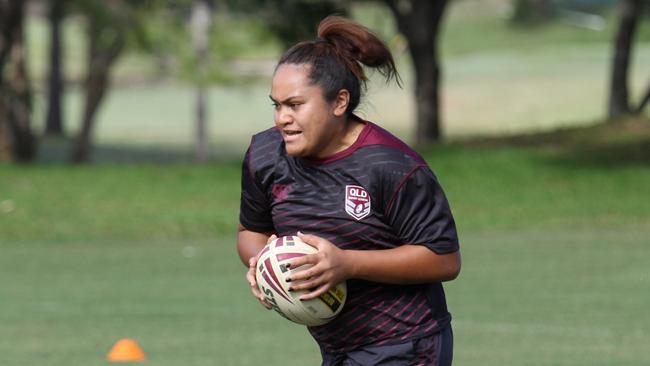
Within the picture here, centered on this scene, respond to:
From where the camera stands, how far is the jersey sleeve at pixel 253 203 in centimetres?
536

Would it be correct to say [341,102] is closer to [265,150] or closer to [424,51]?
[265,150]

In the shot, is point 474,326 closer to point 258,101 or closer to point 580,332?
point 580,332

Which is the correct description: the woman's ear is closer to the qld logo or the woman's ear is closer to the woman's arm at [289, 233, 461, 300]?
the qld logo

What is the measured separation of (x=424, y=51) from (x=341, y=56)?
2248 cm

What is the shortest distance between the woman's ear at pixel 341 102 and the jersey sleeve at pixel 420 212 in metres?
0.32

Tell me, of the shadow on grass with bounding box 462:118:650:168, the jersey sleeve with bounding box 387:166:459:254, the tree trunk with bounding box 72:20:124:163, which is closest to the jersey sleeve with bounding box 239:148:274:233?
the jersey sleeve with bounding box 387:166:459:254

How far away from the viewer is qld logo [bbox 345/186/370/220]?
5.09 m

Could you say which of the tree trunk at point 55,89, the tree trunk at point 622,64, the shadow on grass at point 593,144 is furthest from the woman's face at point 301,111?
the tree trunk at point 55,89

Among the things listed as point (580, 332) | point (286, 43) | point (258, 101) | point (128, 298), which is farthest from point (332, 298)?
point (258, 101)

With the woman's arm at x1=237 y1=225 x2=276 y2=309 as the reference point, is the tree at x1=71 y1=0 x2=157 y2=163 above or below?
below

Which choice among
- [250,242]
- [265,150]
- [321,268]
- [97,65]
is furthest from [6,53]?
[321,268]

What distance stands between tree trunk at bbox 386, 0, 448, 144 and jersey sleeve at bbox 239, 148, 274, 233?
2050 centimetres

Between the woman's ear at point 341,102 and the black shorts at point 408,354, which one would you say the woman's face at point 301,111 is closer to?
the woman's ear at point 341,102

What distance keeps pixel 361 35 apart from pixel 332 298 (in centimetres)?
90
